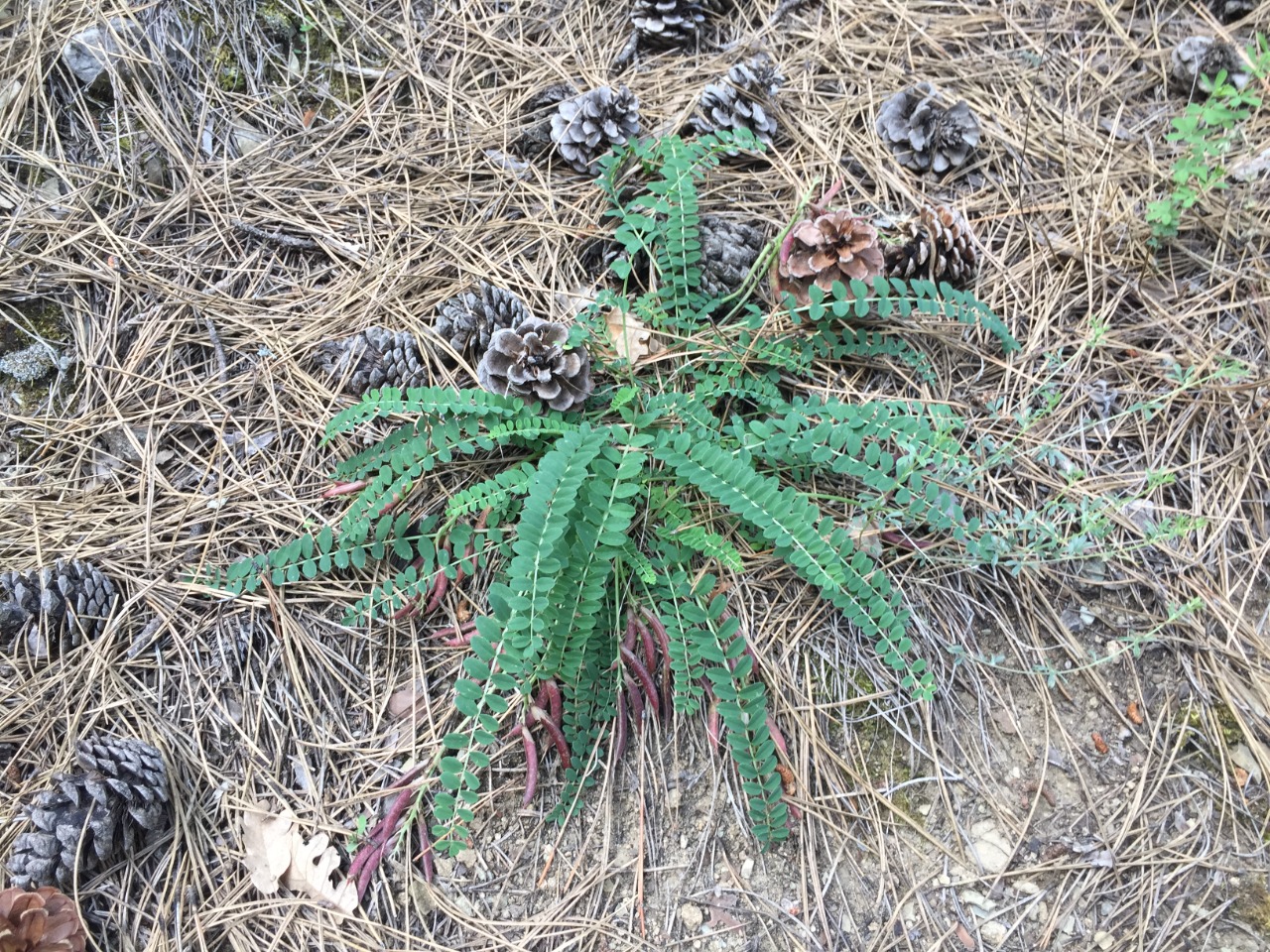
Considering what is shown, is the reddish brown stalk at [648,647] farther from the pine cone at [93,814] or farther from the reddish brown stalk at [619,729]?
the pine cone at [93,814]

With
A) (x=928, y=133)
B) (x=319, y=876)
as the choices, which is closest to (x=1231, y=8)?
(x=928, y=133)

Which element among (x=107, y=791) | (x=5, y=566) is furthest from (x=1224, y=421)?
(x=5, y=566)

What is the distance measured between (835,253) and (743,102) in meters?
0.68

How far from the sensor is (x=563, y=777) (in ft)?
6.00

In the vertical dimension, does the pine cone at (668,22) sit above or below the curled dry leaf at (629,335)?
above

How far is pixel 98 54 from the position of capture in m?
2.48

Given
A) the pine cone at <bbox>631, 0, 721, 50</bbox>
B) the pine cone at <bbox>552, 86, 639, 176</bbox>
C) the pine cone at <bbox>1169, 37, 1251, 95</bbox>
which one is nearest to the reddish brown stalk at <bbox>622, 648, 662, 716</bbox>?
the pine cone at <bbox>552, 86, 639, 176</bbox>

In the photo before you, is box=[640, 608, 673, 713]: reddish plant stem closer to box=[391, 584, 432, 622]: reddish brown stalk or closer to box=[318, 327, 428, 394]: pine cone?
box=[391, 584, 432, 622]: reddish brown stalk

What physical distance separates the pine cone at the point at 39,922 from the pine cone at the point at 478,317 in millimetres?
1487

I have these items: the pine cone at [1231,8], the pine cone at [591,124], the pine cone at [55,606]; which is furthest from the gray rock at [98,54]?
the pine cone at [1231,8]

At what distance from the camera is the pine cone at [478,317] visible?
217cm

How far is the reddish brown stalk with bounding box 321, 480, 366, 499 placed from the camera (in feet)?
6.74

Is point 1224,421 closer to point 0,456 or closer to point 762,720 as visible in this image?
point 762,720

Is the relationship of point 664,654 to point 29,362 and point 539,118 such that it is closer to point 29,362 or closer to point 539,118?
point 539,118
